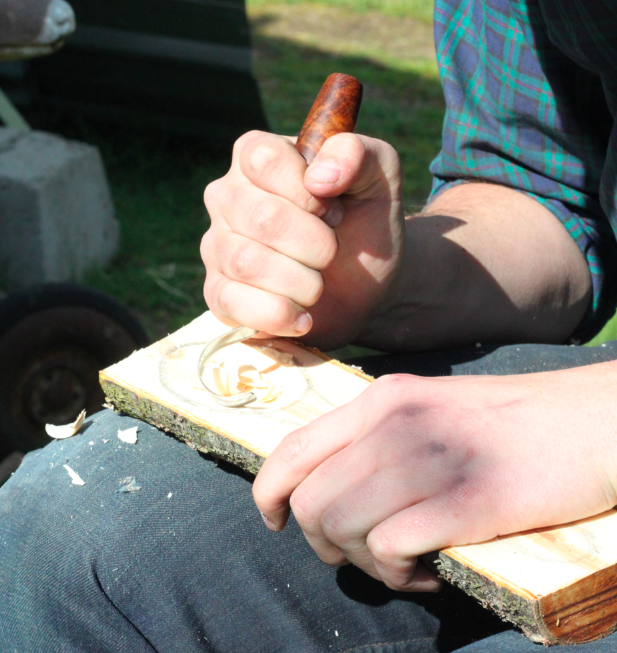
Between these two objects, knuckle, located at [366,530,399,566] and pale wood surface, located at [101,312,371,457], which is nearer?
knuckle, located at [366,530,399,566]

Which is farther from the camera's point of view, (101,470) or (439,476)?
(101,470)

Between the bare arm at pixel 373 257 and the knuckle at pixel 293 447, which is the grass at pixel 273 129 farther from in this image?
the knuckle at pixel 293 447

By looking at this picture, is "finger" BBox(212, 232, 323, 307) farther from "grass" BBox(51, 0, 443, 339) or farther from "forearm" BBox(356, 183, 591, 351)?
"grass" BBox(51, 0, 443, 339)

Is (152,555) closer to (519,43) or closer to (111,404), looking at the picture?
(111,404)

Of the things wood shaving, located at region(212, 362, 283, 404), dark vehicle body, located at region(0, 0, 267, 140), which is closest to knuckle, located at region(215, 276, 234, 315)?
wood shaving, located at region(212, 362, 283, 404)

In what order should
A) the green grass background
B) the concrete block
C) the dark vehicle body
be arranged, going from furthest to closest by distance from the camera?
the dark vehicle body < the green grass background < the concrete block

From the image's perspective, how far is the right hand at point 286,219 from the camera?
40.3 inches

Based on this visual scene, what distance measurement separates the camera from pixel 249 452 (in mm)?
980

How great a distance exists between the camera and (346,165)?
3.27 ft

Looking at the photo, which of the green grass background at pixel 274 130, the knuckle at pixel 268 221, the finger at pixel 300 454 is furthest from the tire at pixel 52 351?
the finger at pixel 300 454

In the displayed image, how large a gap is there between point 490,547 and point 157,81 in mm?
3624

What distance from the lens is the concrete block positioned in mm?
3131

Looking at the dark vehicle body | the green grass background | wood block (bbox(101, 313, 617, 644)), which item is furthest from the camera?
the dark vehicle body

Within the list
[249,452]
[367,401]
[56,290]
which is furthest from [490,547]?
[56,290]
